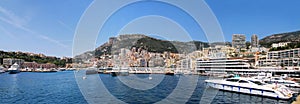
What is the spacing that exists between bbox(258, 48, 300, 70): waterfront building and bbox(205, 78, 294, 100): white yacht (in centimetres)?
3588

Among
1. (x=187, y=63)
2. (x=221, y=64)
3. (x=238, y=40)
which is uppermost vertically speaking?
(x=238, y=40)

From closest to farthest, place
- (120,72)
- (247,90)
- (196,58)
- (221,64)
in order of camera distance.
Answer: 1. (247,90)
2. (120,72)
3. (221,64)
4. (196,58)

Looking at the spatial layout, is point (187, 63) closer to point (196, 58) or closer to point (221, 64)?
point (196, 58)

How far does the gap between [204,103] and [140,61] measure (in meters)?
83.0

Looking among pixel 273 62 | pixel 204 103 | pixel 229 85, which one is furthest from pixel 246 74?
pixel 204 103

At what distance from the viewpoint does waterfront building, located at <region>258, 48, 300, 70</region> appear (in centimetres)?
5522

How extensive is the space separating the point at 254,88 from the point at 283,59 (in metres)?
43.7

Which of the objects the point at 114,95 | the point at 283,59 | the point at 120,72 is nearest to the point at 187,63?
the point at 283,59

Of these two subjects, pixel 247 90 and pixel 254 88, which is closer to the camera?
pixel 254 88

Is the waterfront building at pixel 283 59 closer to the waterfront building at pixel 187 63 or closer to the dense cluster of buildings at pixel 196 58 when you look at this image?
the dense cluster of buildings at pixel 196 58

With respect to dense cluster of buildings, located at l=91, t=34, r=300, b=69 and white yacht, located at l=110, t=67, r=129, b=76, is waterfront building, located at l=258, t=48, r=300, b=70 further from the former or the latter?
white yacht, located at l=110, t=67, r=129, b=76

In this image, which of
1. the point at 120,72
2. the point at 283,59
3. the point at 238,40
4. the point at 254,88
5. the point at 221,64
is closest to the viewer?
the point at 254,88

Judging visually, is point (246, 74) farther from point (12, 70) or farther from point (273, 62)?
point (12, 70)

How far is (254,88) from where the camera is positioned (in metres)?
A: 22.2
